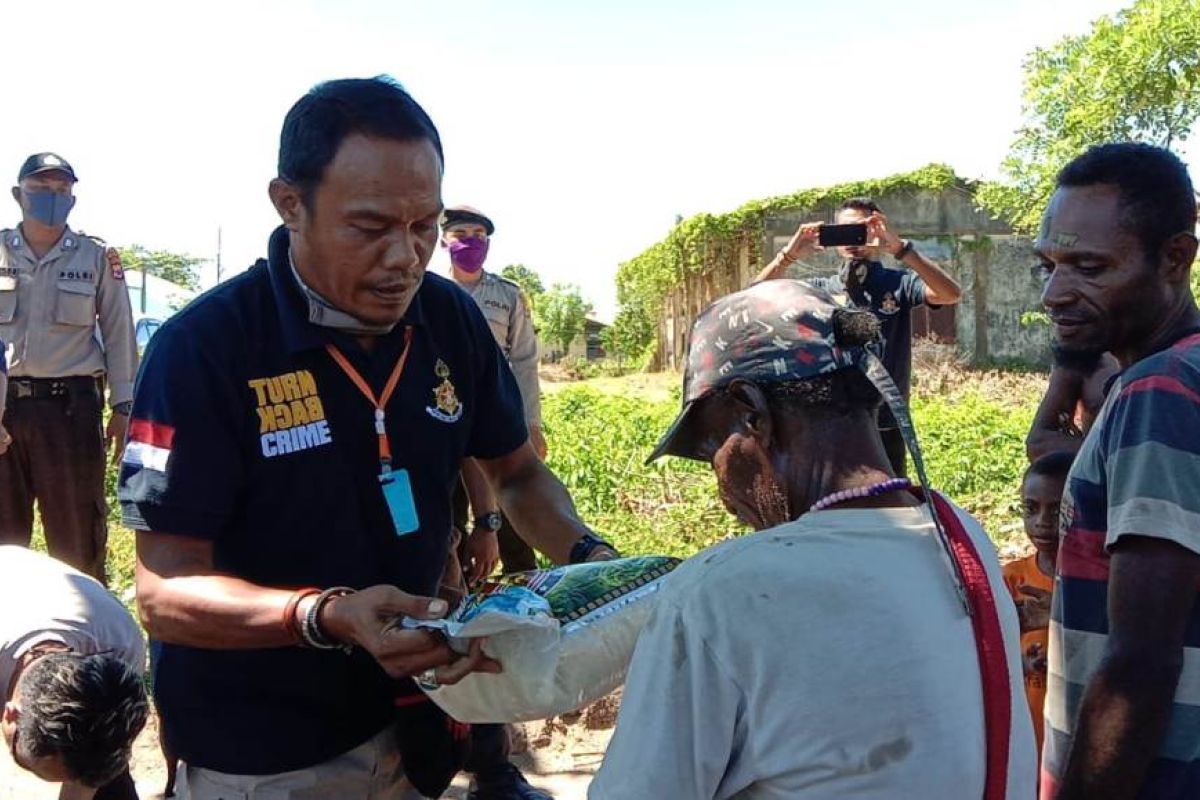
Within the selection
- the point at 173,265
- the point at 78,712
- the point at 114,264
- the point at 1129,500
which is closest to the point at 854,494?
the point at 1129,500

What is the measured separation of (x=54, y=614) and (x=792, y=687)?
8.29 feet

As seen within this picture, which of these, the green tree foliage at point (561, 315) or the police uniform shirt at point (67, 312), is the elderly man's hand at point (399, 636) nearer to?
the police uniform shirt at point (67, 312)

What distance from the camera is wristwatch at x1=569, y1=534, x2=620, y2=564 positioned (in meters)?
2.30

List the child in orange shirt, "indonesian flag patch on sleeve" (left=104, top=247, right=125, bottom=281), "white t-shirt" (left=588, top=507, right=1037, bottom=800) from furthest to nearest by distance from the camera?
"indonesian flag patch on sleeve" (left=104, top=247, right=125, bottom=281) < the child in orange shirt < "white t-shirt" (left=588, top=507, right=1037, bottom=800)

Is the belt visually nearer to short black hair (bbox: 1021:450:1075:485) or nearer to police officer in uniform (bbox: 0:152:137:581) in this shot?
police officer in uniform (bbox: 0:152:137:581)

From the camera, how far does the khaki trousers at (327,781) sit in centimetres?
201

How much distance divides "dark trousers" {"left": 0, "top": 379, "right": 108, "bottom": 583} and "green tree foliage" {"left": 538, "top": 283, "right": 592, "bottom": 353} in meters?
32.8

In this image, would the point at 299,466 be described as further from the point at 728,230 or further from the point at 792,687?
the point at 728,230

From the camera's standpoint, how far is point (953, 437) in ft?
30.4

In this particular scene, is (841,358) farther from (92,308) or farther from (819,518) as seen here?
(92,308)

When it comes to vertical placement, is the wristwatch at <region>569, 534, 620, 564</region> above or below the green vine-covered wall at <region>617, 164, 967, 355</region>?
below

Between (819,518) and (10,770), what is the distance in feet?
13.6

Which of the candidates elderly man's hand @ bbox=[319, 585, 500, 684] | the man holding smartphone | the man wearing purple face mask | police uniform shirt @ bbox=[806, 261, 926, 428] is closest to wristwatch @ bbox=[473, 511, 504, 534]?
the man wearing purple face mask

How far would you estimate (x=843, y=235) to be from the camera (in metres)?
5.20
